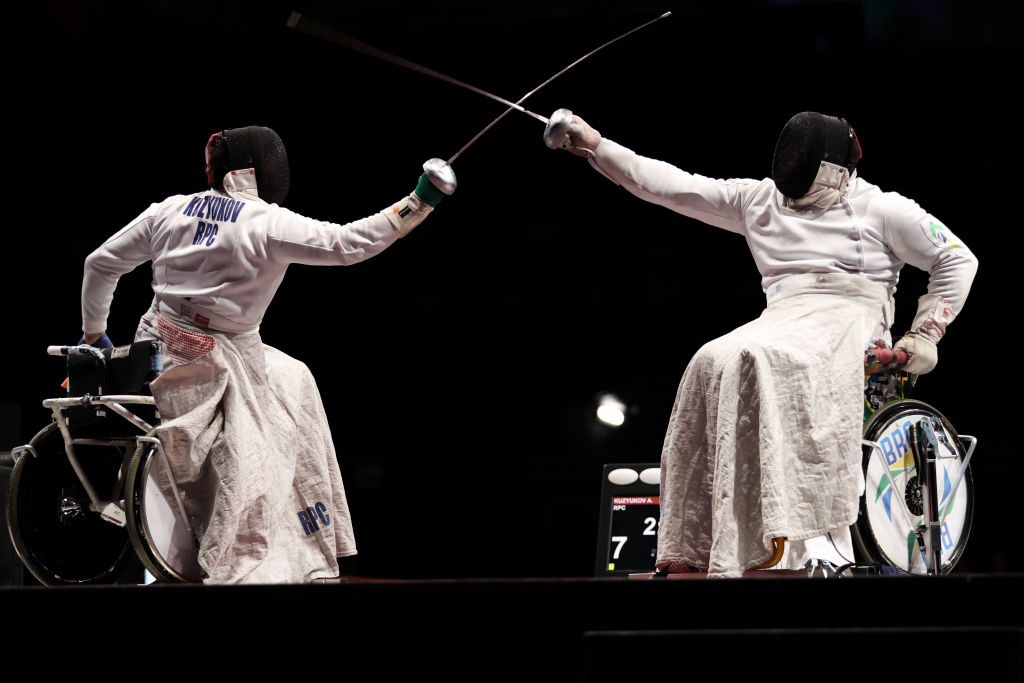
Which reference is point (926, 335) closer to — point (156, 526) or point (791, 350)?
point (791, 350)

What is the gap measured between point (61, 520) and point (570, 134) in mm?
1752

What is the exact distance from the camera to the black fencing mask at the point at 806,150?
262 centimetres

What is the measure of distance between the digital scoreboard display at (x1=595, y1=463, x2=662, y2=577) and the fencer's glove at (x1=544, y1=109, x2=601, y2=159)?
1.14 metres

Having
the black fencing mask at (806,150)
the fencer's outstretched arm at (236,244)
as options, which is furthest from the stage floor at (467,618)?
the black fencing mask at (806,150)

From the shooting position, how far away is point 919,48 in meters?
4.64

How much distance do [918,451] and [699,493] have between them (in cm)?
55

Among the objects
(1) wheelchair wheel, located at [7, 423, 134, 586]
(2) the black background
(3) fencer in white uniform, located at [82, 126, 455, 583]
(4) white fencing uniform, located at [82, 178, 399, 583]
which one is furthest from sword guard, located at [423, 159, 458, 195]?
(2) the black background

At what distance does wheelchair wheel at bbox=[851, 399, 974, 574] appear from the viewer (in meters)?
2.39

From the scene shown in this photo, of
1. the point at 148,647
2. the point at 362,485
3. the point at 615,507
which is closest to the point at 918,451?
the point at 615,507

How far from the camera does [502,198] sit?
5.02 meters

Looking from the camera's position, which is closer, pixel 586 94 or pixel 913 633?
pixel 913 633

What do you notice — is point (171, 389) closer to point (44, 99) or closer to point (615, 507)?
point (615, 507)

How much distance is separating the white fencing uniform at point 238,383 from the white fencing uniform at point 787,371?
0.96m

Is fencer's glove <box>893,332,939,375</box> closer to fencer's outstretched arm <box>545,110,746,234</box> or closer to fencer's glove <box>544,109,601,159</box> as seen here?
fencer's outstretched arm <box>545,110,746,234</box>
